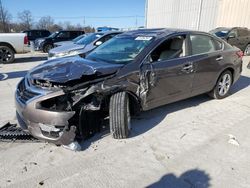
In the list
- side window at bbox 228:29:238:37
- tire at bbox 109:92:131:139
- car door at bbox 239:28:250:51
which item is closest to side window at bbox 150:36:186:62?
tire at bbox 109:92:131:139

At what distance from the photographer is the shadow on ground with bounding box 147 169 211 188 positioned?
266 cm

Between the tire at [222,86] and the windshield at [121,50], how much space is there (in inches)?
82.6

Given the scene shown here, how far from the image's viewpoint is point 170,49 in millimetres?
4324

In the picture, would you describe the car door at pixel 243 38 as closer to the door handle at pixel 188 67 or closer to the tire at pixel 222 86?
the tire at pixel 222 86

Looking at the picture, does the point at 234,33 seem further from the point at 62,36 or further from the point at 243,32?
the point at 62,36

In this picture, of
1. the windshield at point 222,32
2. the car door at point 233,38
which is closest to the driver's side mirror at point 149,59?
the car door at point 233,38

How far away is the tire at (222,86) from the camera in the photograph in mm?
5273

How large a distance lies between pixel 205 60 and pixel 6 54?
31.8ft

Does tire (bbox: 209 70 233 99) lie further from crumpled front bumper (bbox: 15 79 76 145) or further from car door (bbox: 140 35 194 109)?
crumpled front bumper (bbox: 15 79 76 145)

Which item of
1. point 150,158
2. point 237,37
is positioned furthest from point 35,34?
point 150,158

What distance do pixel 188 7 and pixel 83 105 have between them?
68.9ft

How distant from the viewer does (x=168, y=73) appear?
4027 millimetres

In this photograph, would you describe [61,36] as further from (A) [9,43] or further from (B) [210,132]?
(B) [210,132]

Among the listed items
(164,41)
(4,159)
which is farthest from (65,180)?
(164,41)
